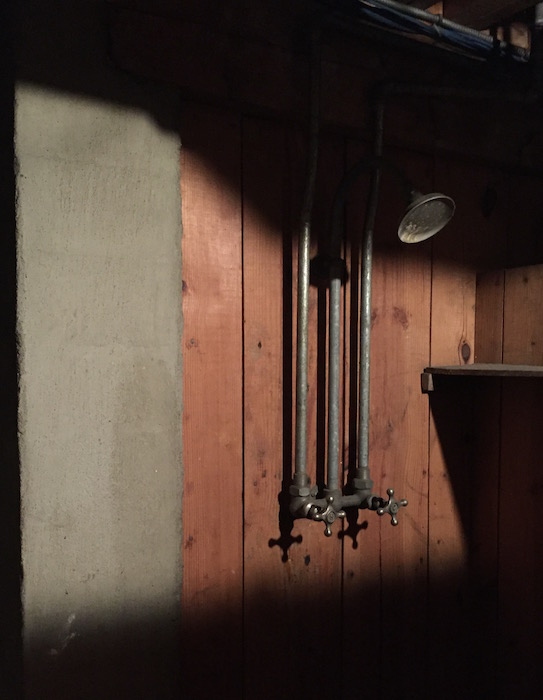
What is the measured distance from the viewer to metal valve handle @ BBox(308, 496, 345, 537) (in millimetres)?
1144

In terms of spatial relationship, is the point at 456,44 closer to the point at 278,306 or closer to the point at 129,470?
the point at 278,306

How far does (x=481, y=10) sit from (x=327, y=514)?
1.15 m

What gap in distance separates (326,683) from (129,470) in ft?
2.34

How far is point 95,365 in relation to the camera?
1.02 m

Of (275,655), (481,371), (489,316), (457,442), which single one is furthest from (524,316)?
(275,655)

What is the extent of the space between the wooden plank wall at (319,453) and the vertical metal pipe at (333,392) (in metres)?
0.08

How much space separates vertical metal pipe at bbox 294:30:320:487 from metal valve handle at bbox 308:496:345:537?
6 cm

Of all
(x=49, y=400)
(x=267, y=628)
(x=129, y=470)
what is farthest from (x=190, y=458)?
(x=267, y=628)

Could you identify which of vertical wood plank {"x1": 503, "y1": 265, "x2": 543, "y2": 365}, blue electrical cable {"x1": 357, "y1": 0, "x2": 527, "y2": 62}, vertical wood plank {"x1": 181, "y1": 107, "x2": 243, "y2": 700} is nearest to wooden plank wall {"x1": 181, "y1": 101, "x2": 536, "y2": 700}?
vertical wood plank {"x1": 181, "y1": 107, "x2": 243, "y2": 700}

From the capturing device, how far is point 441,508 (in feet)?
4.91

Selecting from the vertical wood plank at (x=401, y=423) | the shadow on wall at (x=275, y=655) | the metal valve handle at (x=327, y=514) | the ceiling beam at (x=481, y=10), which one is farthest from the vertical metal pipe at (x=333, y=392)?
the ceiling beam at (x=481, y=10)

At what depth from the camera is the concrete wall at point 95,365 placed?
97cm

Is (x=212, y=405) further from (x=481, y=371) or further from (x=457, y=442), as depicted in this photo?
(x=457, y=442)

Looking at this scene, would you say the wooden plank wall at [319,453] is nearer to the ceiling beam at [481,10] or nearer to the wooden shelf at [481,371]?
the wooden shelf at [481,371]
